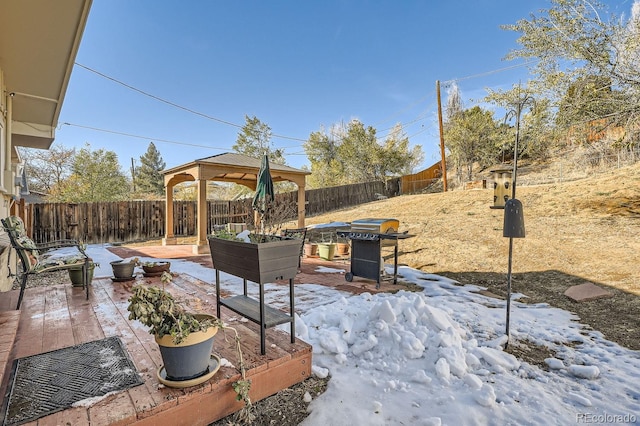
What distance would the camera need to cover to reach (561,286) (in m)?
4.78

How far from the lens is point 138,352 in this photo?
1.97 meters

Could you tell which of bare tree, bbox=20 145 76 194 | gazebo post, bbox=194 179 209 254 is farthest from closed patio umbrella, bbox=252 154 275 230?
bare tree, bbox=20 145 76 194

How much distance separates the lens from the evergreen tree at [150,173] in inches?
1141

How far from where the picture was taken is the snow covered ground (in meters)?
1.70

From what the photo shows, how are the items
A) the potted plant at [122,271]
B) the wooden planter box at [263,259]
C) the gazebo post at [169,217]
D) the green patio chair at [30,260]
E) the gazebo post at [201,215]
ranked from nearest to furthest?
the wooden planter box at [263,259] < the green patio chair at [30,260] < the potted plant at [122,271] < the gazebo post at [201,215] < the gazebo post at [169,217]

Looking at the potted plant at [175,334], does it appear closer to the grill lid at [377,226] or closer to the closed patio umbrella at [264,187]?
the closed patio umbrella at [264,187]

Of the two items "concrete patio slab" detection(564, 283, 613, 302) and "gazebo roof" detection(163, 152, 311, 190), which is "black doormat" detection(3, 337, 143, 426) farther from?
"gazebo roof" detection(163, 152, 311, 190)

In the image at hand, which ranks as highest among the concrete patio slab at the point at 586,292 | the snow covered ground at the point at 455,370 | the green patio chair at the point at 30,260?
the green patio chair at the point at 30,260

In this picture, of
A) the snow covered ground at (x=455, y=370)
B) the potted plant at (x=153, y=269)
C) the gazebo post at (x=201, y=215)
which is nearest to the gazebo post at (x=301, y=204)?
the gazebo post at (x=201, y=215)

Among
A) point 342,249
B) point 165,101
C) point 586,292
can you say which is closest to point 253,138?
point 165,101

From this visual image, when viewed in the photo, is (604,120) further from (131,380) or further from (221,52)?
(221,52)

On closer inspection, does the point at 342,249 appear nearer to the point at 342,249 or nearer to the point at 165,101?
the point at 342,249

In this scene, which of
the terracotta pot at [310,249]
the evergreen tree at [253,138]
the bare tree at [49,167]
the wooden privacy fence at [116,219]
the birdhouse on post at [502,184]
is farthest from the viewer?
the evergreen tree at [253,138]

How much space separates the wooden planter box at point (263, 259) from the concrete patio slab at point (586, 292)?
14.6 ft
